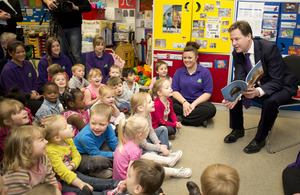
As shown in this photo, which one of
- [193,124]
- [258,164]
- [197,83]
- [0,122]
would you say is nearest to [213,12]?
[197,83]

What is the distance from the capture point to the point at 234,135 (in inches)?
116

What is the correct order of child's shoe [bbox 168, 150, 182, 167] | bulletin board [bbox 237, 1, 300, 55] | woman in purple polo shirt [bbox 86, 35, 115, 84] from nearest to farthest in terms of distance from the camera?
child's shoe [bbox 168, 150, 182, 167] < bulletin board [bbox 237, 1, 300, 55] < woman in purple polo shirt [bbox 86, 35, 115, 84]

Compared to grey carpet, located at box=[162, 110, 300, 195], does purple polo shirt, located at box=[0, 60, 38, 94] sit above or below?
above

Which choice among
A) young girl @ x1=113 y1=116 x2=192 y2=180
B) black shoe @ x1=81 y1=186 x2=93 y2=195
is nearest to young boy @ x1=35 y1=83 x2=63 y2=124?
young girl @ x1=113 y1=116 x2=192 y2=180

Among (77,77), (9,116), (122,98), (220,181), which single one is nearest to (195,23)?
(122,98)

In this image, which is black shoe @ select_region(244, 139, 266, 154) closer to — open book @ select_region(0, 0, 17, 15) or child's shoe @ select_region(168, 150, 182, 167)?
child's shoe @ select_region(168, 150, 182, 167)

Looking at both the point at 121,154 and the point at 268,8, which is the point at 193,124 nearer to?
the point at 121,154

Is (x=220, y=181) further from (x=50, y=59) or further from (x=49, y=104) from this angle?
(x=50, y=59)

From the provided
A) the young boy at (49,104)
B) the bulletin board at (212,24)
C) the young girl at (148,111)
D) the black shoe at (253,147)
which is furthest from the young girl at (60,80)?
the black shoe at (253,147)

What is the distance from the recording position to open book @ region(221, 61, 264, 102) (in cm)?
244

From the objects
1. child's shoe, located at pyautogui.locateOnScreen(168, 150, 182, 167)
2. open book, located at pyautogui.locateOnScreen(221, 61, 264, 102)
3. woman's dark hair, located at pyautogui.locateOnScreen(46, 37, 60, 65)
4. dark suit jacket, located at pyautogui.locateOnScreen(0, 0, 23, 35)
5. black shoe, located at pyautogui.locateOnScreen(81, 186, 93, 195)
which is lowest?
child's shoe, located at pyautogui.locateOnScreen(168, 150, 182, 167)

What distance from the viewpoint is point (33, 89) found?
335 cm

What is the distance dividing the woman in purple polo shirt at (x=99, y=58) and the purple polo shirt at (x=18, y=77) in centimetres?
90

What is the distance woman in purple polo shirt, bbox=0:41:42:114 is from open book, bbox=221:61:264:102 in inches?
82.2
